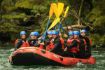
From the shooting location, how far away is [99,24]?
28078 millimetres

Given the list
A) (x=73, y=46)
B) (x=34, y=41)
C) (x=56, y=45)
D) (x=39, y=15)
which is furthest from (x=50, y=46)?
(x=39, y=15)

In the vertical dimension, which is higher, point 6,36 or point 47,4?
point 47,4

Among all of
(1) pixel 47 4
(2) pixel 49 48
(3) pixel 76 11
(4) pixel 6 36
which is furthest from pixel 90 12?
(2) pixel 49 48

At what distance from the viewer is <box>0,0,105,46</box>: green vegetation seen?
28.6 m

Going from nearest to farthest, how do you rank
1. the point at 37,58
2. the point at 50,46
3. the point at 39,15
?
the point at 37,58
the point at 50,46
the point at 39,15

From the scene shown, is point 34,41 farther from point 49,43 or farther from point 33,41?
point 49,43

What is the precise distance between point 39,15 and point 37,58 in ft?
49.4

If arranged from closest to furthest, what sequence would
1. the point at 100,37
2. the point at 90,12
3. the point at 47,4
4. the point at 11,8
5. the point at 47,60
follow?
the point at 47,60 → the point at 100,37 → the point at 90,12 → the point at 47,4 → the point at 11,8

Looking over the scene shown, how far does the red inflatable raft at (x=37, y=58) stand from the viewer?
1716 centimetres

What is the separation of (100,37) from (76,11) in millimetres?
3920

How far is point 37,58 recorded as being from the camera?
17.2 m

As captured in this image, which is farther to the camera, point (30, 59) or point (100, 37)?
point (100, 37)

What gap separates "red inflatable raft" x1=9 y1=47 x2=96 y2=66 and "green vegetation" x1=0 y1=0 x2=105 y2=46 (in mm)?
10377

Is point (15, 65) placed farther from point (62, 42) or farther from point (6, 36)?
point (6, 36)
